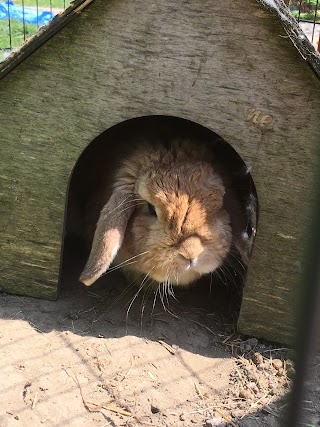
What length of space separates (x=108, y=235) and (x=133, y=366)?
0.59 meters

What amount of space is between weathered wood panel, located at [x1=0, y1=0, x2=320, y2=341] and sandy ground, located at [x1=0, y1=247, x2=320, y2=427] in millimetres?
238

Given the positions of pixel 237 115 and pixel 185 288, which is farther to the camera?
pixel 185 288

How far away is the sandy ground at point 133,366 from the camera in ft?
7.40

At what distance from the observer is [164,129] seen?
321 cm

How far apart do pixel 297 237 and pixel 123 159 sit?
991mm

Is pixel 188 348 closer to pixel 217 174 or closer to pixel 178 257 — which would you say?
pixel 178 257

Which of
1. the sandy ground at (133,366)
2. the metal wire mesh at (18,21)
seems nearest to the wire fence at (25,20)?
the metal wire mesh at (18,21)

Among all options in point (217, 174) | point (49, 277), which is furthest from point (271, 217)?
point (49, 277)

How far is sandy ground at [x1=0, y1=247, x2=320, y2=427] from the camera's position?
226cm

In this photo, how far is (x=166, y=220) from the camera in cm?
259

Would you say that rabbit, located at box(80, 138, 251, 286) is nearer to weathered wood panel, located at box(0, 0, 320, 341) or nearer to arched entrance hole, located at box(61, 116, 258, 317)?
arched entrance hole, located at box(61, 116, 258, 317)

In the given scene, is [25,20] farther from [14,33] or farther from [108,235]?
[108,235]

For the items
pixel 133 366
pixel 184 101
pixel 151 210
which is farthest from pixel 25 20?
pixel 133 366

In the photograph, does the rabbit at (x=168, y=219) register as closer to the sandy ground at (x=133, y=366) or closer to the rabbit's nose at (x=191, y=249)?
the rabbit's nose at (x=191, y=249)
